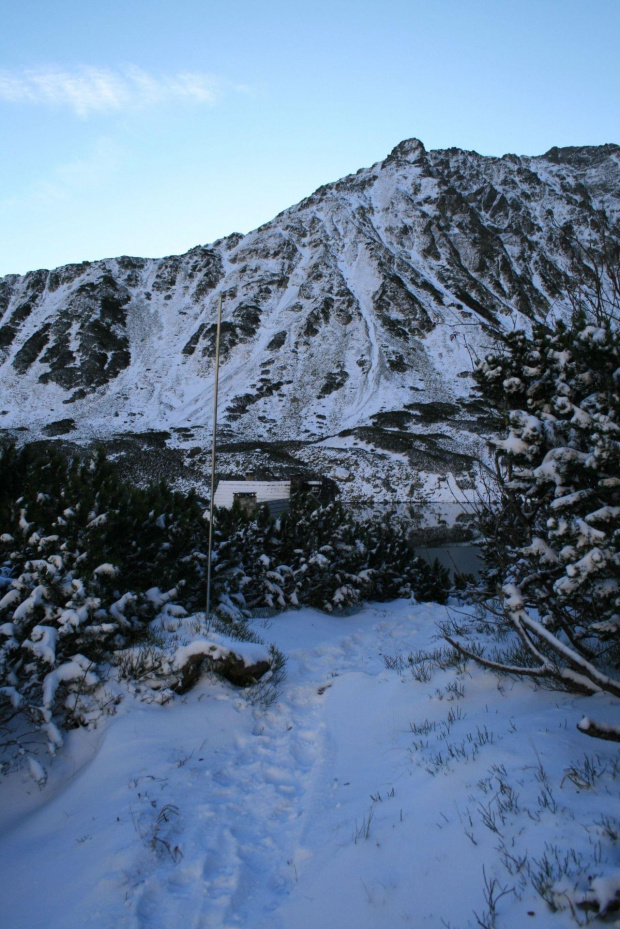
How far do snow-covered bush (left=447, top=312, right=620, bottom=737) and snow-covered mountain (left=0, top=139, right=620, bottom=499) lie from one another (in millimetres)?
32949

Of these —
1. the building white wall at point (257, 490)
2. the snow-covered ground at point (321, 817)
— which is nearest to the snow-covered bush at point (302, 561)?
the snow-covered ground at point (321, 817)

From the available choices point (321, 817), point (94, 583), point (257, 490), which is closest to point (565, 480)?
point (321, 817)

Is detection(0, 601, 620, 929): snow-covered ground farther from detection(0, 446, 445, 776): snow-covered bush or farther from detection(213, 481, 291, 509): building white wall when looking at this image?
detection(213, 481, 291, 509): building white wall

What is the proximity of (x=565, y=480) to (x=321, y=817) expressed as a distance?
129 inches

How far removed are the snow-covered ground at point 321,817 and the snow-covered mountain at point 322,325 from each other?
33.4 metres

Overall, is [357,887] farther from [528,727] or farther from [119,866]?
[528,727]

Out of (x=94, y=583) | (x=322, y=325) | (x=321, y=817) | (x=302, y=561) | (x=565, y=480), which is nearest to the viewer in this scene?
(x=321, y=817)

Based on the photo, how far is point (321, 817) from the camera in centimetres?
357

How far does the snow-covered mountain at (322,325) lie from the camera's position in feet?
171

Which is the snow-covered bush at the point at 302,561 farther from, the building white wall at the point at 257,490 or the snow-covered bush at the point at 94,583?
the building white wall at the point at 257,490

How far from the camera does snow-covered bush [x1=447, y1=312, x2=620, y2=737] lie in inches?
144

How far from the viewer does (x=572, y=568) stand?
11.8 ft

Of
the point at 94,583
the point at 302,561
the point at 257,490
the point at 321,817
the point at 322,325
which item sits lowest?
the point at 257,490

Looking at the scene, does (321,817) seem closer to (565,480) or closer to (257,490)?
(565,480)
